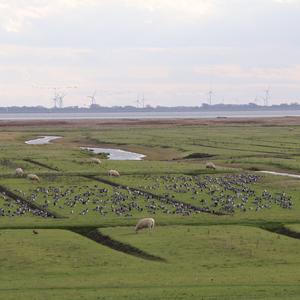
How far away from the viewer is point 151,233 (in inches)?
1433

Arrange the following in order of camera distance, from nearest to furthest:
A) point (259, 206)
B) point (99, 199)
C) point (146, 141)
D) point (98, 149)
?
point (259, 206) < point (99, 199) < point (98, 149) < point (146, 141)

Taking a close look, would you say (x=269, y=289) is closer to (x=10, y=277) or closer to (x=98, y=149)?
(x=10, y=277)

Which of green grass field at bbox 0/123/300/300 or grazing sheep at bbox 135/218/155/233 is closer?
green grass field at bbox 0/123/300/300

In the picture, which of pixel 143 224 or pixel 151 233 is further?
pixel 143 224

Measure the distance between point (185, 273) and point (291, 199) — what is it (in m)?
20.9

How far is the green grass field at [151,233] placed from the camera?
2698 centimetres

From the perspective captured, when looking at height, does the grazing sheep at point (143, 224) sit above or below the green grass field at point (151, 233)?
above

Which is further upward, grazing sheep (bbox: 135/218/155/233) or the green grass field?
grazing sheep (bbox: 135/218/155/233)

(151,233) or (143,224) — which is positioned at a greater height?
(143,224)

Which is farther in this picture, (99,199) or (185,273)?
(99,199)

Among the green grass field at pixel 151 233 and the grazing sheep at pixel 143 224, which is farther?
the grazing sheep at pixel 143 224

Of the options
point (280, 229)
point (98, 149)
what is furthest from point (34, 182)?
point (98, 149)

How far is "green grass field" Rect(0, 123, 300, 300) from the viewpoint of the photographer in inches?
1062

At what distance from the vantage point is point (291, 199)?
48531mm
